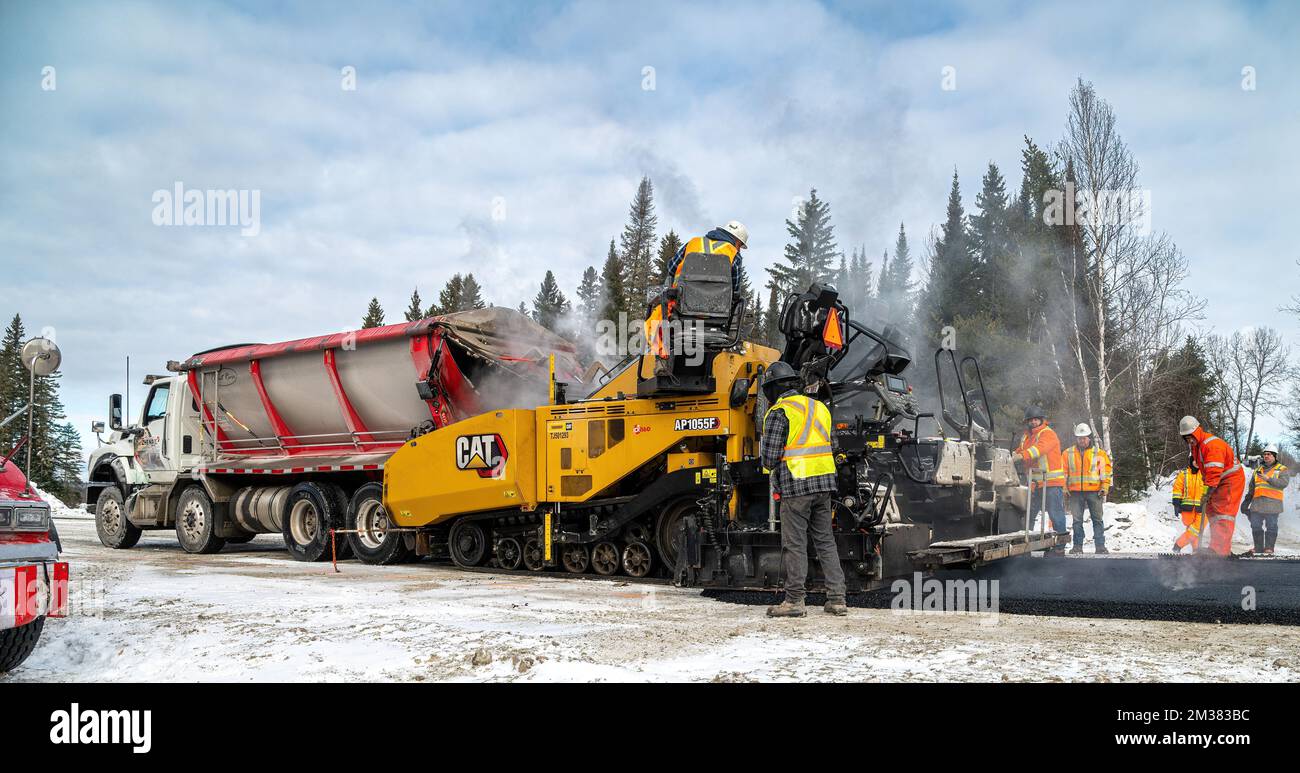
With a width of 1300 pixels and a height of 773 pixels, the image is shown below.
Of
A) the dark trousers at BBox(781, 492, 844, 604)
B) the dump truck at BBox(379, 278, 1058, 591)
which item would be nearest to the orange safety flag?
the dump truck at BBox(379, 278, 1058, 591)

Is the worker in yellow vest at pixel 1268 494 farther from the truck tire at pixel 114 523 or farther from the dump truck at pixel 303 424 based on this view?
the truck tire at pixel 114 523

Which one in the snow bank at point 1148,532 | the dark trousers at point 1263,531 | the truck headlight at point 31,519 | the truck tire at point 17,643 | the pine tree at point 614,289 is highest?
the pine tree at point 614,289

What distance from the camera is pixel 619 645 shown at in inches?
198

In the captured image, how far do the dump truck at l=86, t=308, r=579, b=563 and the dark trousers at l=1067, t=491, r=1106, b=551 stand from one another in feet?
21.7

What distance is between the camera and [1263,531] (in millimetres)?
12656

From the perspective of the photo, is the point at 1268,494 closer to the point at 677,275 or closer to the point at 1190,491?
the point at 1190,491

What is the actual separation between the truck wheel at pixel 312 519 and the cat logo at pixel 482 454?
285 centimetres

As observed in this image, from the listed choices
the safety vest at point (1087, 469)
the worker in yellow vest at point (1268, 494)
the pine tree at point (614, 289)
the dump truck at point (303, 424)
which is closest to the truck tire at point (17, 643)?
the dump truck at point (303, 424)

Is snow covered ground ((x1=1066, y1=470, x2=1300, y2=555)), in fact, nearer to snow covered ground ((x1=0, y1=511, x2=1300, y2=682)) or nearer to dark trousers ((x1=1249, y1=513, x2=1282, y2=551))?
dark trousers ((x1=1249, y1=513, x2=1282, y2=551))

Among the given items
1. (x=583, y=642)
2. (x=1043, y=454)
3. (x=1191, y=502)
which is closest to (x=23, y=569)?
(x=583, y=642)

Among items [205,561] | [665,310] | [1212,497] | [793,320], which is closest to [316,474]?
[205,561]

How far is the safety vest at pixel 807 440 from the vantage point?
645 centimetres

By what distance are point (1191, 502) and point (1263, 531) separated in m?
3.39
